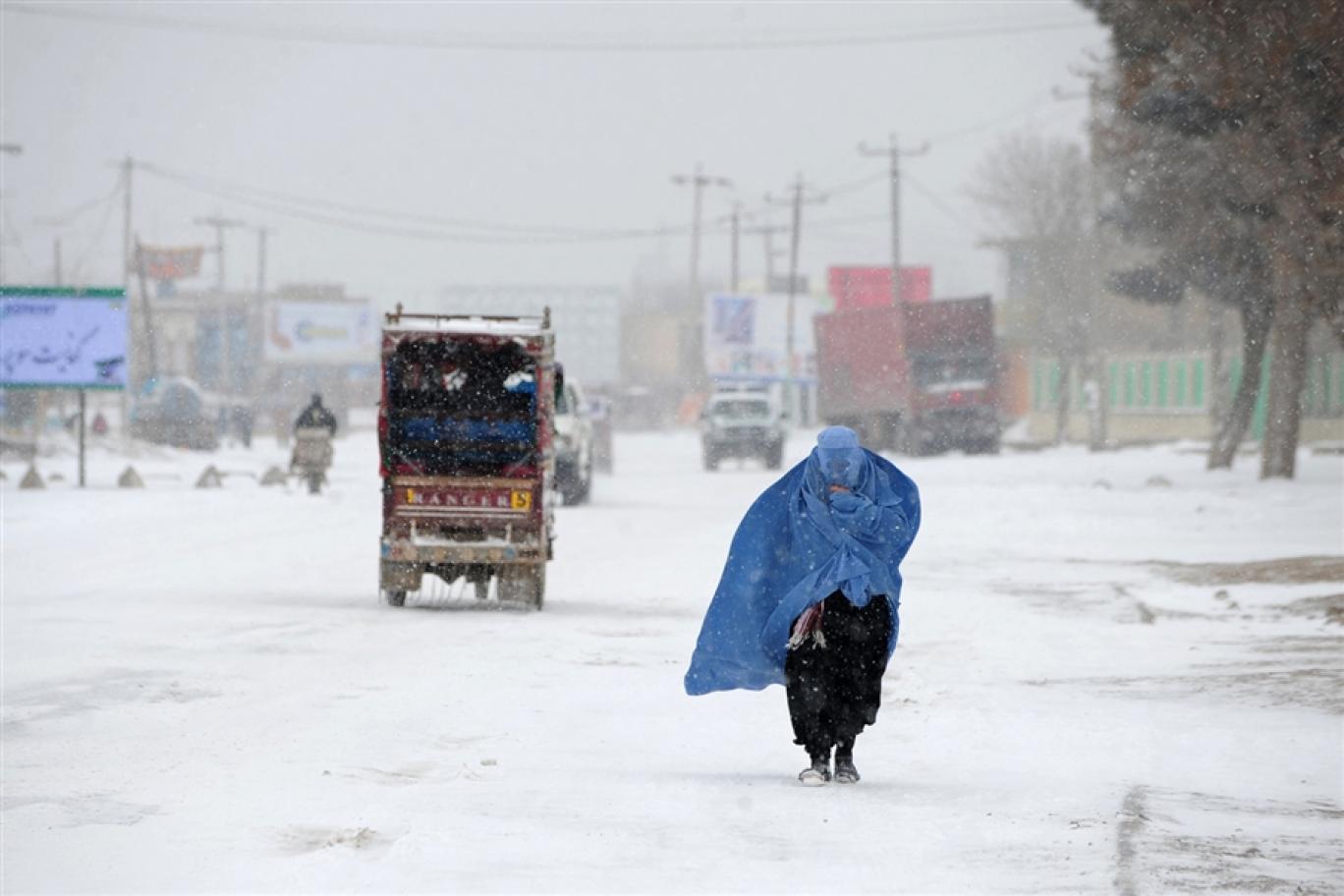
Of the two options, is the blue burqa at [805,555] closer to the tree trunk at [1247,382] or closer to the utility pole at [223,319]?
the tree trunk at [1247,382]

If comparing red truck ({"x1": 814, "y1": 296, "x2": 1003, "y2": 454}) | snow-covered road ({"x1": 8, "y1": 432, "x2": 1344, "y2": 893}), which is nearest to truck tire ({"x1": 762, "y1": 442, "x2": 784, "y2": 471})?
red truck ({"x1": 814, "y1": 296, "x2": 1003, "y2": 454})

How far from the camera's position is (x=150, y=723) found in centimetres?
1122

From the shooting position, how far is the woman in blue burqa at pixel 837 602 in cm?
942

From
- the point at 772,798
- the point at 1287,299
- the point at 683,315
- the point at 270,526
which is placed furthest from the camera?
the point at 683,315

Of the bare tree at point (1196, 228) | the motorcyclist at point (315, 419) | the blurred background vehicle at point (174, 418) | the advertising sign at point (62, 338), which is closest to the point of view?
the motorcyclist at point (315, 419)

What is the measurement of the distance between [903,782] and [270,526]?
21.6 m

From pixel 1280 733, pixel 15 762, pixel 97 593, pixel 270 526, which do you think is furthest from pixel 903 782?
pixel 270 526

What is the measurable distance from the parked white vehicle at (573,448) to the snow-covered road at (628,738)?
11090 millimetres

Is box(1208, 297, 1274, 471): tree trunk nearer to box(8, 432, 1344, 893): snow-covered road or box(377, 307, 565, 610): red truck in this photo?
box(8, 432, 1344, 893): snow-covered road

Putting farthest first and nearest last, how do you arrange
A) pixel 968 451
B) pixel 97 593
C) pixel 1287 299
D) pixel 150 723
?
pixel 968 451
pixel 1287 299
pixel 97 593
pixel 150 723

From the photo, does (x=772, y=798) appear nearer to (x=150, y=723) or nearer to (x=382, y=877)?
(x=382, y=877)

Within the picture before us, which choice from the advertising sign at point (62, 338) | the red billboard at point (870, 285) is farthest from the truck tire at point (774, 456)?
the red billboard at point (870, 285)

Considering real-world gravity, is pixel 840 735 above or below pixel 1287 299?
below

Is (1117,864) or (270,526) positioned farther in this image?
(270,526)
